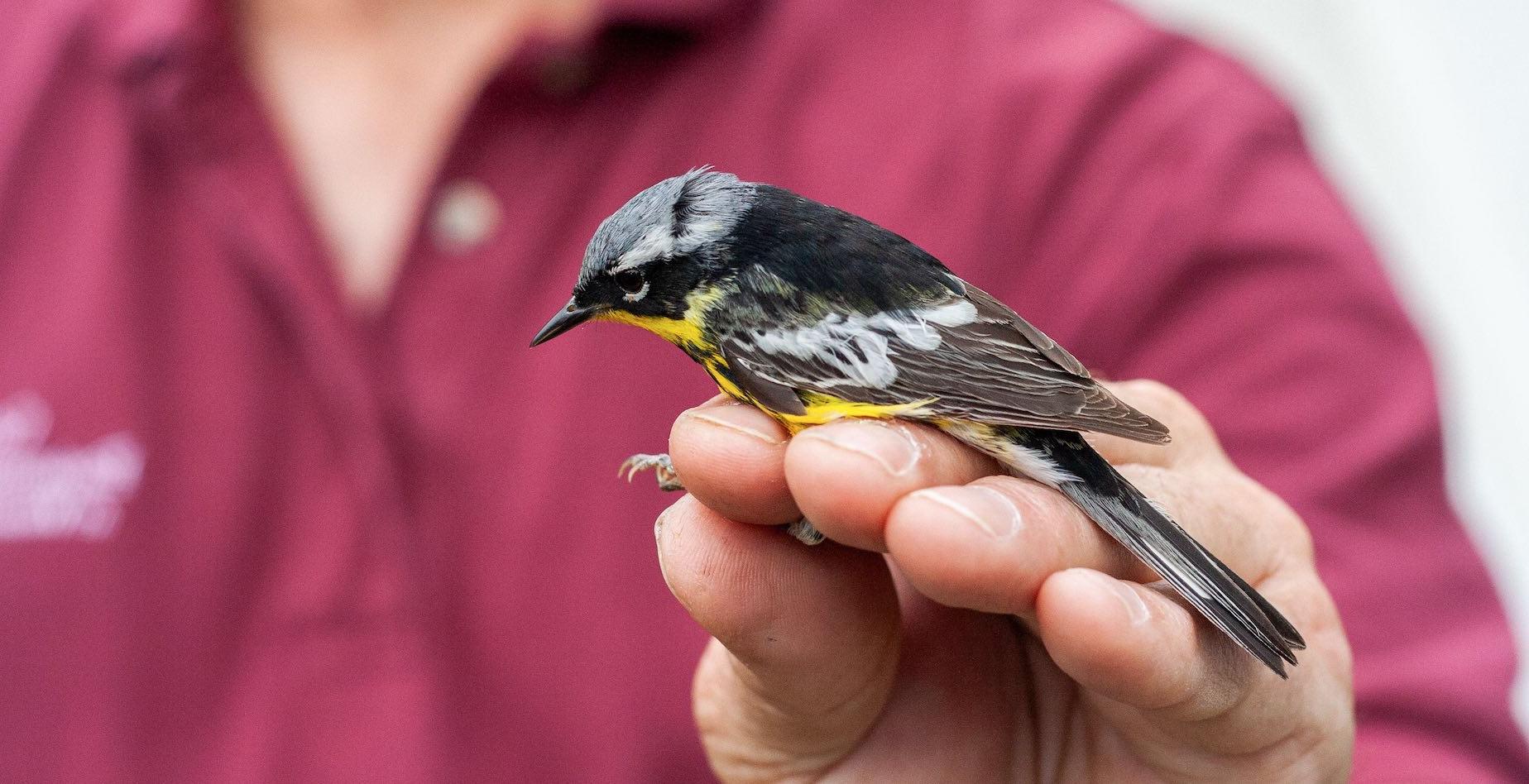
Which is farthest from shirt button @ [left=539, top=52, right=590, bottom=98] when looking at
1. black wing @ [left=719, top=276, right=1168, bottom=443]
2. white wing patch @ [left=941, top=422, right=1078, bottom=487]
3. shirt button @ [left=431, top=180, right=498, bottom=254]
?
white wing patch @ [left=941, top=422, right=1078, bottom=487]

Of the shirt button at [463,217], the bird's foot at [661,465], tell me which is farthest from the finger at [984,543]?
the shirt button at [463,217]

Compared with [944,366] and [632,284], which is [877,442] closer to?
[944,366]

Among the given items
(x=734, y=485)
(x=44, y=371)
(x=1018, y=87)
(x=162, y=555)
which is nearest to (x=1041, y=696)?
(x=734, y=485)

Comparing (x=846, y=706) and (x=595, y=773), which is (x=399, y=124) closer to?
(x=595, y=773)

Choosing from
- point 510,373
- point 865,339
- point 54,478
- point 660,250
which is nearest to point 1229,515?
point 865,339

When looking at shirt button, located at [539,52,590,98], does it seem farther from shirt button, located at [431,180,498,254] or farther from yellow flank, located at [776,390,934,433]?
yellow flank, located at [776,390,934,433]

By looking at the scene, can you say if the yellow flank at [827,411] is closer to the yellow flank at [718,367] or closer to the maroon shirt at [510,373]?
the yellow flank at [718,367]
